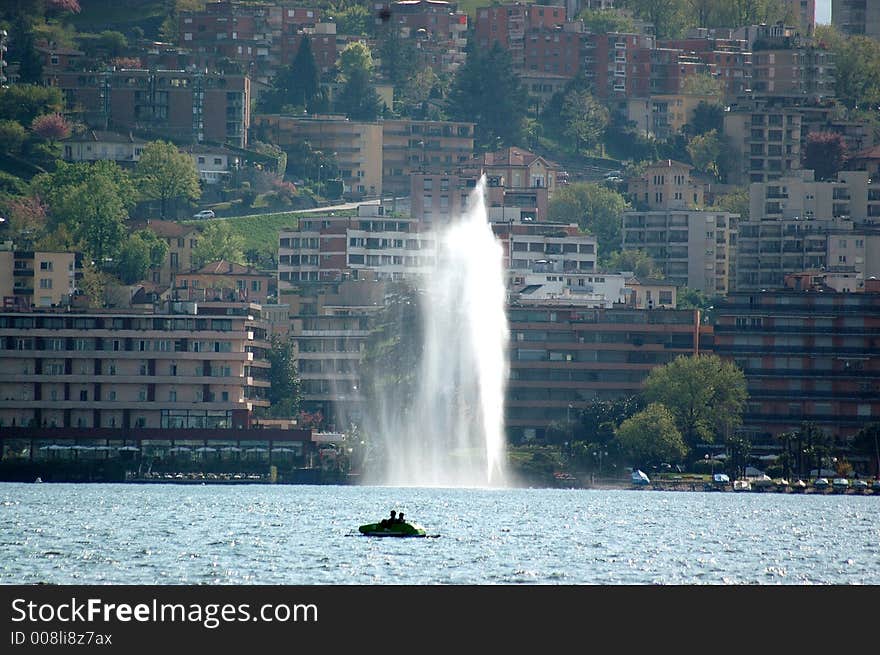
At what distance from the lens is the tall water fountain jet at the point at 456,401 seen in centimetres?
17188

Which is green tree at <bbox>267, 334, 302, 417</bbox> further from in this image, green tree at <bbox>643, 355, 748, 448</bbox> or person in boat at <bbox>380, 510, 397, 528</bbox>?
person in boat at <bbox>380, 510, 397, 528</bbox>

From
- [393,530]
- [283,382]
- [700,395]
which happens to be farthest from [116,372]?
[393,530]

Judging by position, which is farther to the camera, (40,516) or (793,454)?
(793,454)

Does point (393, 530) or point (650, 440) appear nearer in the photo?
point (393, 530)

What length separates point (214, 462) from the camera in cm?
17650

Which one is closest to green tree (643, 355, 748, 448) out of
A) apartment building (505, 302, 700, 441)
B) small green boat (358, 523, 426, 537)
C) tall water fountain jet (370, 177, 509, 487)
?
apartment building (505, 302, 700, 441)

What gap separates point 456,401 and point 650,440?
44.4 ft

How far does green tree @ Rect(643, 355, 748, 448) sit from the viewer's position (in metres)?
181

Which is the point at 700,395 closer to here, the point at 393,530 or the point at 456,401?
the point at 456,401

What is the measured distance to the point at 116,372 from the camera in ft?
604

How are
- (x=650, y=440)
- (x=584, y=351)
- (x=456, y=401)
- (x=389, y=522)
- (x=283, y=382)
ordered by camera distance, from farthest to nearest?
(x=283, y=382)
(x=584, y=351)
(x=456, y=401)
(x=650, y=440)
(x=389, y=522)

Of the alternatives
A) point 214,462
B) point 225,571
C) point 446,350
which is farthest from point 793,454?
point 225,571
